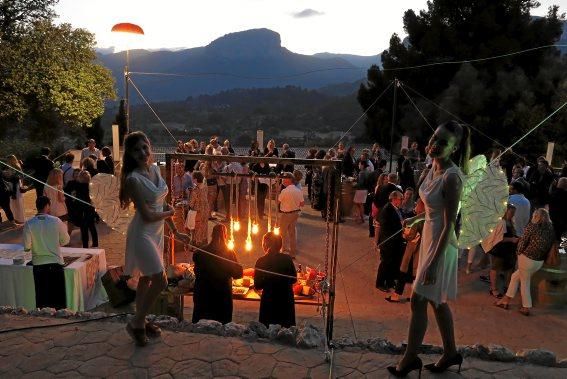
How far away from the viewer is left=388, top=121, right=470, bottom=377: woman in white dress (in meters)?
2.85

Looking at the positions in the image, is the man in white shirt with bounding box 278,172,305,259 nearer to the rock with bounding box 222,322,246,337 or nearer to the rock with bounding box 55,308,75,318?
the rock with bounding box 222,322,246,337

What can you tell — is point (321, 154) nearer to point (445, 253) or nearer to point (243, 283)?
point (243, 283)

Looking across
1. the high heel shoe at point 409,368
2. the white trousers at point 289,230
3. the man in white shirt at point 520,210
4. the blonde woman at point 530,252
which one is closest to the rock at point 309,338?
the high heel shoe at point 409,368

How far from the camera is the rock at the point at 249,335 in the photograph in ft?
12.4

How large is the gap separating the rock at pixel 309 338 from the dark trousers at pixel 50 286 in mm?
3202

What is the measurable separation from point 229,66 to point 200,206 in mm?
159690

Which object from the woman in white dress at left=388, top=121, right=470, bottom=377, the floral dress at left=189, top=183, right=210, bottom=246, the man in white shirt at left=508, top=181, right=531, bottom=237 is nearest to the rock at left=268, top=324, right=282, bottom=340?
the woman in white dress at left=388, top=121, right=470, bottom=377

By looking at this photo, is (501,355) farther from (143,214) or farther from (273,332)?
(143,214)

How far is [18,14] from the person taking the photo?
1633 centimetres

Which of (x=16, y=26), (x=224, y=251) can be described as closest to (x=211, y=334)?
(x=224, y=251)

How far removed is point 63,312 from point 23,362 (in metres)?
0.86

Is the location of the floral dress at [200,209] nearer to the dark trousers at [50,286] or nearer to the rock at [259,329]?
the dark trousers at [50,286]

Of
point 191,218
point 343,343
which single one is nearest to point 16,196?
point 191,218

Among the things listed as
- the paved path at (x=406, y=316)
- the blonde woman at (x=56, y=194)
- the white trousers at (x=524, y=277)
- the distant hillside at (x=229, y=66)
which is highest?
the distant hillside at (x=229, y=66)
